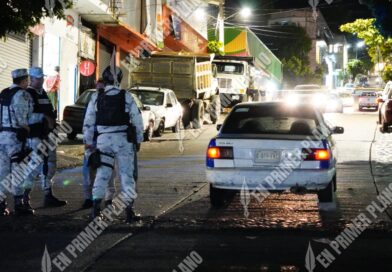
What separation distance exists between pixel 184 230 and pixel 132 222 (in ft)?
2.23

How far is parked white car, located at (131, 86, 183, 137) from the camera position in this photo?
22453 millimetres

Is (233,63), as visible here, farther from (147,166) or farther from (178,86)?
(147,166)

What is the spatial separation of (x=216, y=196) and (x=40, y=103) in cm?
263

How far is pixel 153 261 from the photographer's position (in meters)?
6.31

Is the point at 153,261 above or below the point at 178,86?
below

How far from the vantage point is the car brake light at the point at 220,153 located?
29.7 feet

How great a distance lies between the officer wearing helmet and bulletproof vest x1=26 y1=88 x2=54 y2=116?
3.99ft

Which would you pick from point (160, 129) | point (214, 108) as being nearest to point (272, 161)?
point (160, 129)

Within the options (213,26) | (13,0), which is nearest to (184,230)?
(13,0)

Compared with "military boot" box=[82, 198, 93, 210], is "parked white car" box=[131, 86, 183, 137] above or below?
above

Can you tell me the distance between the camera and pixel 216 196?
9492mm
